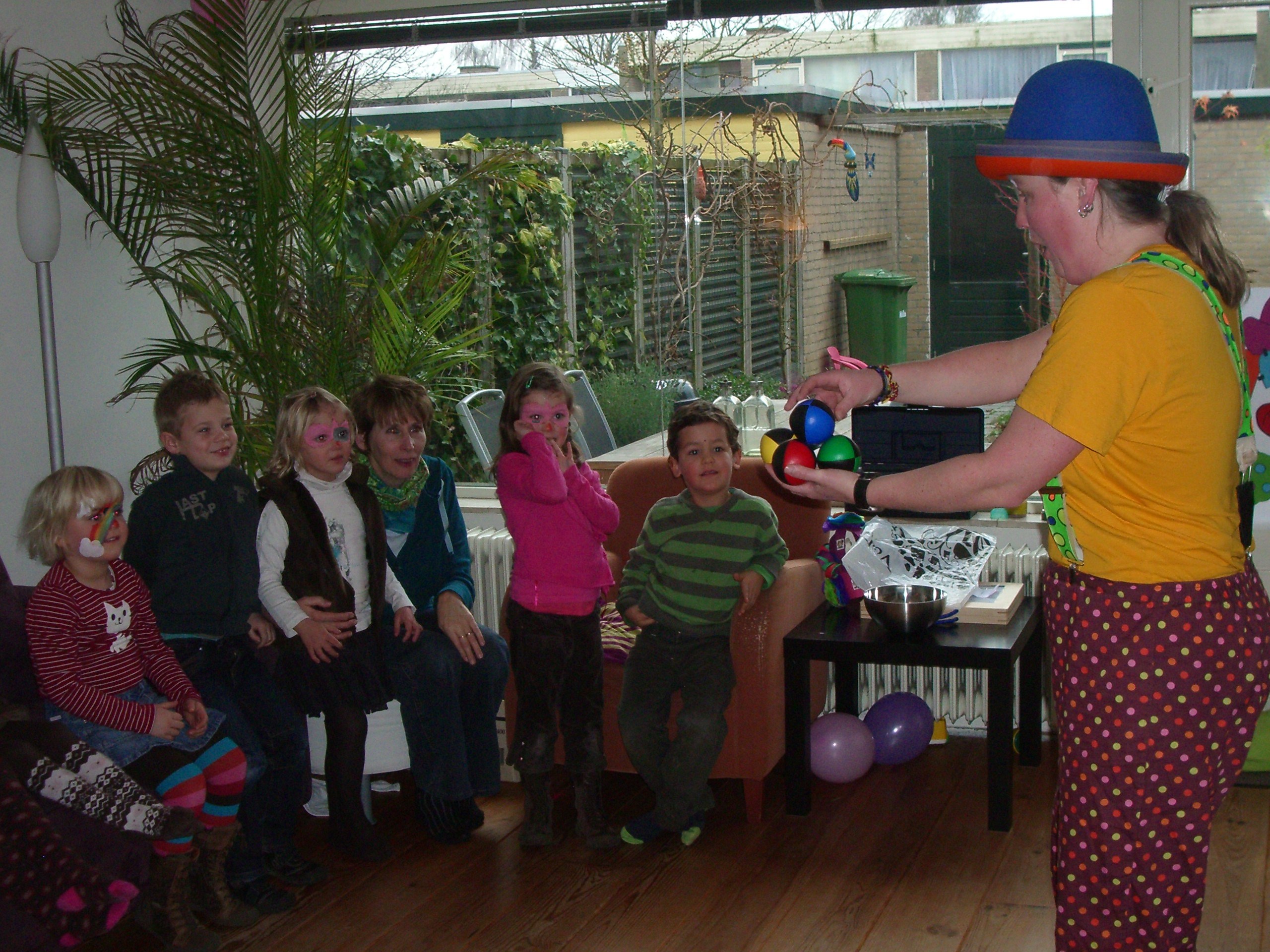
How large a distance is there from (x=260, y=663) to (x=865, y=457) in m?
1.77

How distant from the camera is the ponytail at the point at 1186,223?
1642mm

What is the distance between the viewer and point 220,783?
9.04ft

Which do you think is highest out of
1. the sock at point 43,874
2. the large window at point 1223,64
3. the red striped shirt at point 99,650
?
the large window at point 1223,64

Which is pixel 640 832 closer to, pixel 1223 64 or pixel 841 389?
pixel 841 389

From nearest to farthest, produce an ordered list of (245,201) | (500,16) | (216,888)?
(216,888) → (245,201) → (500,16)

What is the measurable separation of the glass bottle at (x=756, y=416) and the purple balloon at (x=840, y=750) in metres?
1.06

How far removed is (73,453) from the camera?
3742 mm

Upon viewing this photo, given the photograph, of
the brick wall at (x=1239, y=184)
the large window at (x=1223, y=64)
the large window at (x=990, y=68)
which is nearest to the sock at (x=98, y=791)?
the large window at (x=990, y=68)

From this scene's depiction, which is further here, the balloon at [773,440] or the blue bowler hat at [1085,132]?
the balloon at [773,440]

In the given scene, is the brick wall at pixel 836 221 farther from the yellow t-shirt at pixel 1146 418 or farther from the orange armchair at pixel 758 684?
the yellow t-shirt at pixel 1146 418

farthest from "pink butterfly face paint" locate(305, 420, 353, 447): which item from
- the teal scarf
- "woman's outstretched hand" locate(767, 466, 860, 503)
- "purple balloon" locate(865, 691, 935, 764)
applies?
"purple balloon" locate(865, 691, 935, 764)

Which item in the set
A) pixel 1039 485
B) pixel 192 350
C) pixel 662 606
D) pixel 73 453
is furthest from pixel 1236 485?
pixel 73 453

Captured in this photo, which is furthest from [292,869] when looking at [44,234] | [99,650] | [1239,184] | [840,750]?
[1239,184]

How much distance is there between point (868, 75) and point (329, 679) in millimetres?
2389
